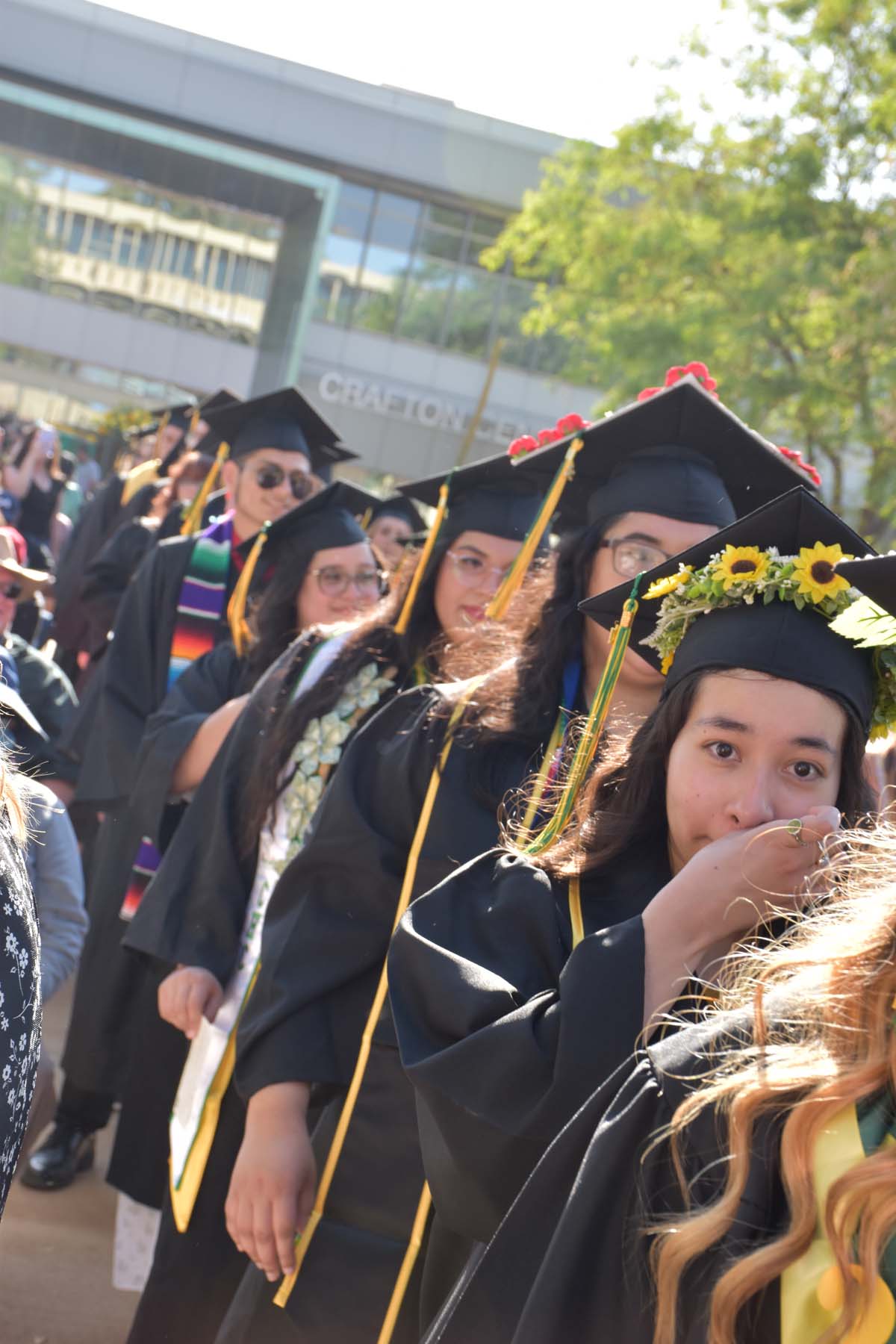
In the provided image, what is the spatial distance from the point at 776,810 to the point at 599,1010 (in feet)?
1.29

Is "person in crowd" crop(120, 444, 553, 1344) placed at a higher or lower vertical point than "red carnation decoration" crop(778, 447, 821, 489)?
lower

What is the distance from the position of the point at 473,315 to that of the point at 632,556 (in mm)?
27316

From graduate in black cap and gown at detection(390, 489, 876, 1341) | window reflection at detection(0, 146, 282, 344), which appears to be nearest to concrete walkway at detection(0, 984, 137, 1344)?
graduate in black cap and gown at detection(390, 489, 876, 1341)

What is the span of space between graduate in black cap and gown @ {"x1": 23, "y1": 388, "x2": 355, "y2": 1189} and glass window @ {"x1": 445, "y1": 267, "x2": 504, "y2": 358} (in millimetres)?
23894

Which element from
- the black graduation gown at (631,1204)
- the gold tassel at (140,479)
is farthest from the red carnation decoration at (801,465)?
the gold tassel at (140,479)

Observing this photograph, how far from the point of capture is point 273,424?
19.3 ft

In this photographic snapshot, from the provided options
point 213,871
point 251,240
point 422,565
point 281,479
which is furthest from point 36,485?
point 251,240

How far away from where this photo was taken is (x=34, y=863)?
12.5 feet

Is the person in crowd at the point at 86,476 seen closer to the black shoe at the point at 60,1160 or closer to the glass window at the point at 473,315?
the black shoe at the point at 60,1160

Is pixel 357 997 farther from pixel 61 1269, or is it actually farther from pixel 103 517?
pixel 103 517

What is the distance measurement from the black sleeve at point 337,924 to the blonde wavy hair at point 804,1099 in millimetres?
1281

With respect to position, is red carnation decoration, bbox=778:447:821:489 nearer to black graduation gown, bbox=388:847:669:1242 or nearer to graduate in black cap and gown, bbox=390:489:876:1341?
graduate in black cap and gown, bbox=390:489:876:1341

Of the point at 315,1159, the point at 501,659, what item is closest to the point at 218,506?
the point at 501,659

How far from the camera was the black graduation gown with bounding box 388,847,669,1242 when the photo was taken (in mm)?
1728
